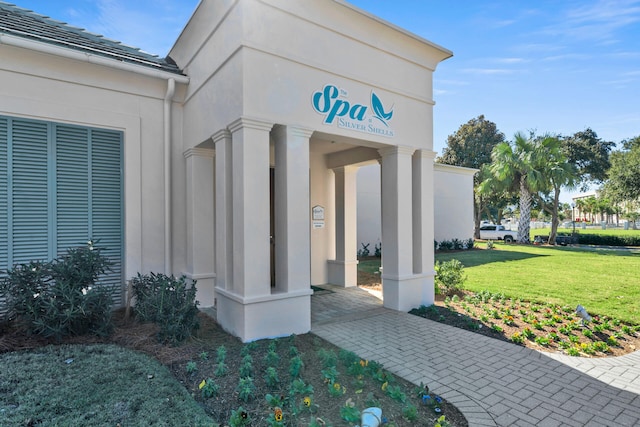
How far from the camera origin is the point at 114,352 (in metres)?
4.05

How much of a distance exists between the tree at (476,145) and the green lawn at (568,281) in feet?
60.3

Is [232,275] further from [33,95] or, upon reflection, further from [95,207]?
[33,95]

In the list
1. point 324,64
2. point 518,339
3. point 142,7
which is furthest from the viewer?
point 142,7

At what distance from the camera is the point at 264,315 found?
15.5 ft

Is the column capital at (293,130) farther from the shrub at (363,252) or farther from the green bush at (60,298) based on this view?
the shrub at (363,252)

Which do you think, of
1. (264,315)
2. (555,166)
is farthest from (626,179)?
(264,315)

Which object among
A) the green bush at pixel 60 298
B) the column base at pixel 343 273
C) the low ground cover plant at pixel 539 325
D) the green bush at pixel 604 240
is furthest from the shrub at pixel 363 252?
the green bush at pixel 604 240

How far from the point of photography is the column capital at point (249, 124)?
4.55 metres

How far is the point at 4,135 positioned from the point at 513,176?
22.8m

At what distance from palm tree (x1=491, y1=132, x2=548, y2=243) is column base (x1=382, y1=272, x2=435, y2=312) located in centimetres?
1667

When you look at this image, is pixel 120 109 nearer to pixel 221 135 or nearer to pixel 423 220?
pixel 221 135

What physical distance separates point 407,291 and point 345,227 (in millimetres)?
2581

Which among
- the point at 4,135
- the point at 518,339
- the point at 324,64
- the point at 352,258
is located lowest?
the point at 518,339

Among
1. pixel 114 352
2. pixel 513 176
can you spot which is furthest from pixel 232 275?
pixel 513 176
